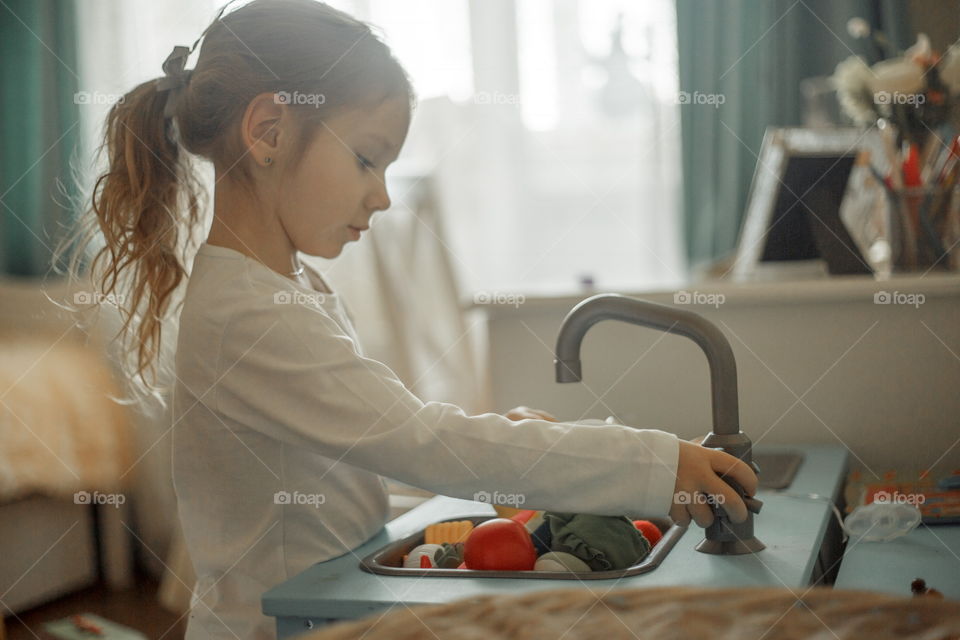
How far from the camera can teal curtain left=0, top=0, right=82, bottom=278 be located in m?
2.98

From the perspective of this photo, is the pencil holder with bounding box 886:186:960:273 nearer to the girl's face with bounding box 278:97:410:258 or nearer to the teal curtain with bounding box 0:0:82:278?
the girl's face with bounding box 278:97:410:258

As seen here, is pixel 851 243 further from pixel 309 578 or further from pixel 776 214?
pixel 309 578

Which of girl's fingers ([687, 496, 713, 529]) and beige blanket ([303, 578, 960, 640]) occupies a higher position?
beige blanket ([303, 578, 960, 640])

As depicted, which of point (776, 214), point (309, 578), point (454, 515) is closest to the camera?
point (309, 578)

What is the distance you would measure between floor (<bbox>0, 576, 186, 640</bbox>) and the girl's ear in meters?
1.31

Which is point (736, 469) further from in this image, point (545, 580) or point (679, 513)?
point (545, 580)

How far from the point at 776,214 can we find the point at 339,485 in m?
0.85

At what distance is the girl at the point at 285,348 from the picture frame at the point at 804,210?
2.17 feet

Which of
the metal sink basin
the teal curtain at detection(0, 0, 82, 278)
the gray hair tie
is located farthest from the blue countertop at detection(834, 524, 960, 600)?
the teal curtain at detection(0, 0, 82, 278)

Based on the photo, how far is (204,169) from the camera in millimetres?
1135

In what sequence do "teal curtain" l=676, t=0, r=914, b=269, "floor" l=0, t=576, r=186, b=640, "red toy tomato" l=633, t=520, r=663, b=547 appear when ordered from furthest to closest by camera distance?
"teal curtain" l=676, t=0, r=914, b=269, "floor" l=0, t=576, r=186, b=640, "red toy tomato" l=633, t=520, r=663, b=547

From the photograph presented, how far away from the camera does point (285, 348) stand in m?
0.86

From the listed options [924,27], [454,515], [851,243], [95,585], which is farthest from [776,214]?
[95,585]

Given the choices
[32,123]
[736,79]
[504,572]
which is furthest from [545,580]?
[32,123]
